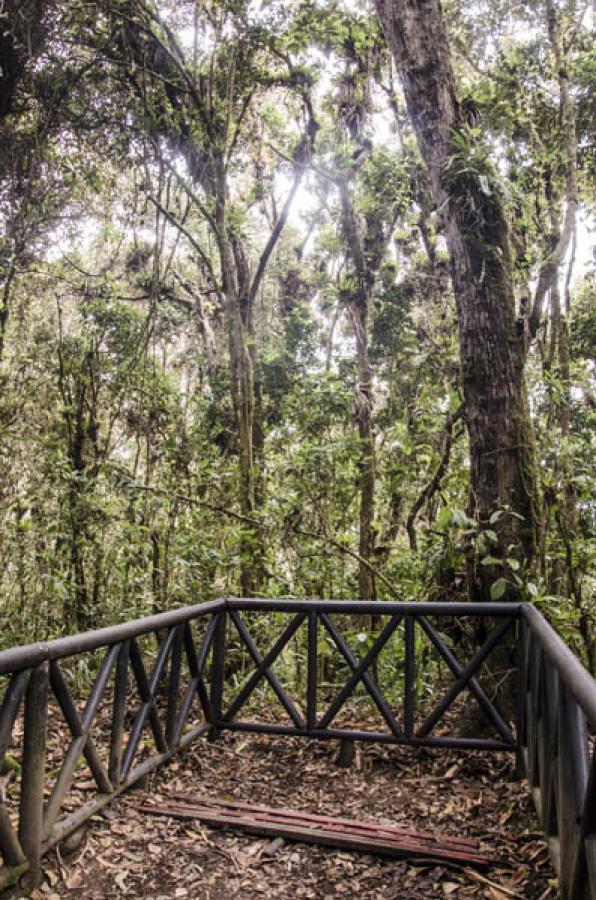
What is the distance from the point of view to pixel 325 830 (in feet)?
10.7

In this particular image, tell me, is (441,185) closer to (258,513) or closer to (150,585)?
(258,513)

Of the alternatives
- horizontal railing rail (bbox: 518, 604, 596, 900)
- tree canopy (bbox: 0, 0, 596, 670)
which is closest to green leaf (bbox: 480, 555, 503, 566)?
tree canopy (bbox: 0, 0, 596, 670)

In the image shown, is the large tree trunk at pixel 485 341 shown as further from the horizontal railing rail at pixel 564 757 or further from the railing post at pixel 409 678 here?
the horizontal railing rail at pixel 564 757

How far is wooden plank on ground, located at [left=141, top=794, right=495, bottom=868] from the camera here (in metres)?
→ 3.00

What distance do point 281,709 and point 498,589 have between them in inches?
87.7

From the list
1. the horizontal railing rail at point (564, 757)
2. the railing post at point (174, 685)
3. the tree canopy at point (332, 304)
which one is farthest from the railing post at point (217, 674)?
the horizontal railing rail at point (564, 757)

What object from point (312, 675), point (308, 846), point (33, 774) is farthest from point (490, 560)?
point (33, 774)

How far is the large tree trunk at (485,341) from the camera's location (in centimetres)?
414

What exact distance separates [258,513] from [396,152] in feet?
20.7

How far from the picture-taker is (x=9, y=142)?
7.41m

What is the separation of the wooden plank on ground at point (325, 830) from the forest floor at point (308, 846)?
47 millimetres

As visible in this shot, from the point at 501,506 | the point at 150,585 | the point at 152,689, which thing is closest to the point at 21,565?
the point at 150,585

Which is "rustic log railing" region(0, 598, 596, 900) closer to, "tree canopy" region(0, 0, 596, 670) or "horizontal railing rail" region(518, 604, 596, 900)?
"horizontal railing rail" region(518, 604, 596, 900)

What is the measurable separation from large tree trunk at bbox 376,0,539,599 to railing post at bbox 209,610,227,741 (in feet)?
5.79
